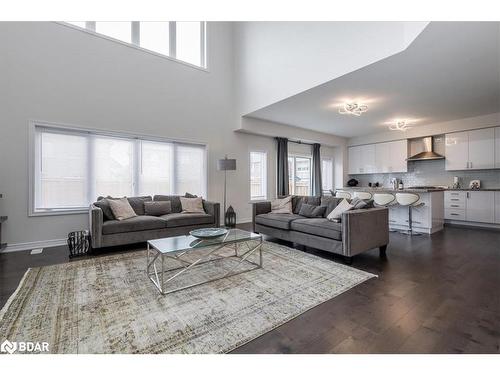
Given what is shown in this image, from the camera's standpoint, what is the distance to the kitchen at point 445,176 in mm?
5141

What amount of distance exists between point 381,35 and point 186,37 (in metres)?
4.33

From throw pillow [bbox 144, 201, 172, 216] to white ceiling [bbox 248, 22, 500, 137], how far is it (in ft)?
9.80

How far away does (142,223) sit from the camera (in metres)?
3.82

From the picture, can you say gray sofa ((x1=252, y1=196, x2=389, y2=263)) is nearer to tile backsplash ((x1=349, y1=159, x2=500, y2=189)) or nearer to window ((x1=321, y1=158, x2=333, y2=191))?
tile backsplash ((x1=349, y1=159, x2=500, y2=189))

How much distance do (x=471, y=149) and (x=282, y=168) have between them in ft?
15.2

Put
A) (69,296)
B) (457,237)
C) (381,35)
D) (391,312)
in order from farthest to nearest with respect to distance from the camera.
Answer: (457,237) → (381,35) → (69,296) → (391,312)

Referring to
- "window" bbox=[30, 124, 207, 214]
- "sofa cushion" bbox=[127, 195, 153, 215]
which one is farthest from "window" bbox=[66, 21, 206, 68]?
"sofa cushion" bbox=[127, 195, 153, 215]

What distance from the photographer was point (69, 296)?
2.17 m

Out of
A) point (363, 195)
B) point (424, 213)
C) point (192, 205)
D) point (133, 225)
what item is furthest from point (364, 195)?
point (133, 225)

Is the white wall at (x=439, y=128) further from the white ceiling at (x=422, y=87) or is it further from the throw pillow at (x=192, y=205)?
the throw pillow at (x=192, y=205)

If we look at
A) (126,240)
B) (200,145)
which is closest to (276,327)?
(126,240)

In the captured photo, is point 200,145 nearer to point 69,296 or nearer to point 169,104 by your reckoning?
point 169,104

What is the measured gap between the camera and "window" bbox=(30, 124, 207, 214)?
155 inches
